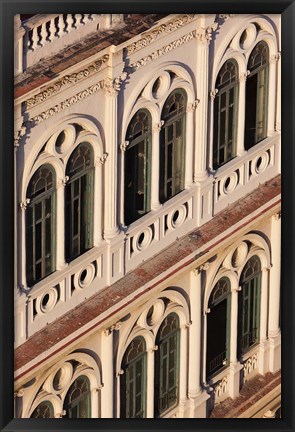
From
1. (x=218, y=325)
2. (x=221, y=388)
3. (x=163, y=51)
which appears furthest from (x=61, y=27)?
(x=221, y=388)

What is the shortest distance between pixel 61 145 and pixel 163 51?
1.29 m

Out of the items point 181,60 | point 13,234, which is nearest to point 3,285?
point 13,234

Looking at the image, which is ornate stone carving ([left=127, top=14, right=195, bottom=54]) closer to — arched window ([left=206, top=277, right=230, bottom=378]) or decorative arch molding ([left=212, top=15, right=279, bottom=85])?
decorative arch molding ([left=212, top=15, right=279, bottom=85])

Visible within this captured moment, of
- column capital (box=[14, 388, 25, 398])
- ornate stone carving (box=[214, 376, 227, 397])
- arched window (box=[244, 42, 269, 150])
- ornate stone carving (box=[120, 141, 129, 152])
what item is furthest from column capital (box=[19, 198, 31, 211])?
ornate stone carving (box=[214, 376, 227, 397])

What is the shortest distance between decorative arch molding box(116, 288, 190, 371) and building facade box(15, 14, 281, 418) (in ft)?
0.05

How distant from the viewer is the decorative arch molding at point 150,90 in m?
37.4

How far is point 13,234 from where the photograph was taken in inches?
1426

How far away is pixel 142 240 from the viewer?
37.9 meters

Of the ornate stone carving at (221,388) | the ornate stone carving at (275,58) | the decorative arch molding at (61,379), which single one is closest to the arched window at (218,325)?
the ornate stone carving at (221,388)

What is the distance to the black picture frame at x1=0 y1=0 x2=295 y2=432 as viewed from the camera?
36.0m

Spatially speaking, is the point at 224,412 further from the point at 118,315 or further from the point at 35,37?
the point at 35,37

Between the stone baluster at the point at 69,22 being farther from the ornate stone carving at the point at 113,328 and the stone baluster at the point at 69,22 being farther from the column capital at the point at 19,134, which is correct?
the ornate stone carving at the point at 113,328

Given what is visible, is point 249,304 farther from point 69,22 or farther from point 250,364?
point 69,22

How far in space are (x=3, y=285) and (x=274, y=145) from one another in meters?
3.32
